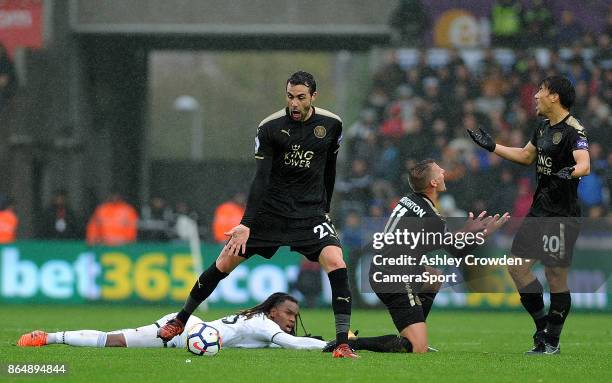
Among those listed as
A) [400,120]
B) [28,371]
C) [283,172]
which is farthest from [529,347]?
[400,120]

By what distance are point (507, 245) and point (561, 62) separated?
17.6 feet

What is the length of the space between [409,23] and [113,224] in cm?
659

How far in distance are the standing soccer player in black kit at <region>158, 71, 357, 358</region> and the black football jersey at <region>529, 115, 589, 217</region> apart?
5.97 feet

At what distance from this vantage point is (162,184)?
22000mm

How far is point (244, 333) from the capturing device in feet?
A: 34.5

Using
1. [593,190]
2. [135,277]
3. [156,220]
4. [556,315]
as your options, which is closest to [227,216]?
[156,220]

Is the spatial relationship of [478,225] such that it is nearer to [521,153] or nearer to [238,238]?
[521,153]

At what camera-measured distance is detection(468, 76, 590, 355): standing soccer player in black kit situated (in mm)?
10344

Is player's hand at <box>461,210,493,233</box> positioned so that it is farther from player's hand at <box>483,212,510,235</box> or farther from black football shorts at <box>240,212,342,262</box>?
black football shorts at <box>240,212,342,262</box>

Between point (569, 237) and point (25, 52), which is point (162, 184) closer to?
point (25, 52)

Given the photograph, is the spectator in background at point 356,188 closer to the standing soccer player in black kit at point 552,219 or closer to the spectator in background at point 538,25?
the spectator in background at point 538,25

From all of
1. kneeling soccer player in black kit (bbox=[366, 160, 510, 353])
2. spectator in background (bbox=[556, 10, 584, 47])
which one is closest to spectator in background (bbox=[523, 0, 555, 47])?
spectator in background (bbox=[556, 10, 584, 47])

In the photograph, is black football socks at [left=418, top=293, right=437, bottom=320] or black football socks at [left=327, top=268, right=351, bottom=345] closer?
black football socks at [left=327, top=268, right=351, bottom=345]

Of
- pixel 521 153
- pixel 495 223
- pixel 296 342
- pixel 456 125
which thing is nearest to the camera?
pixel 495 223
